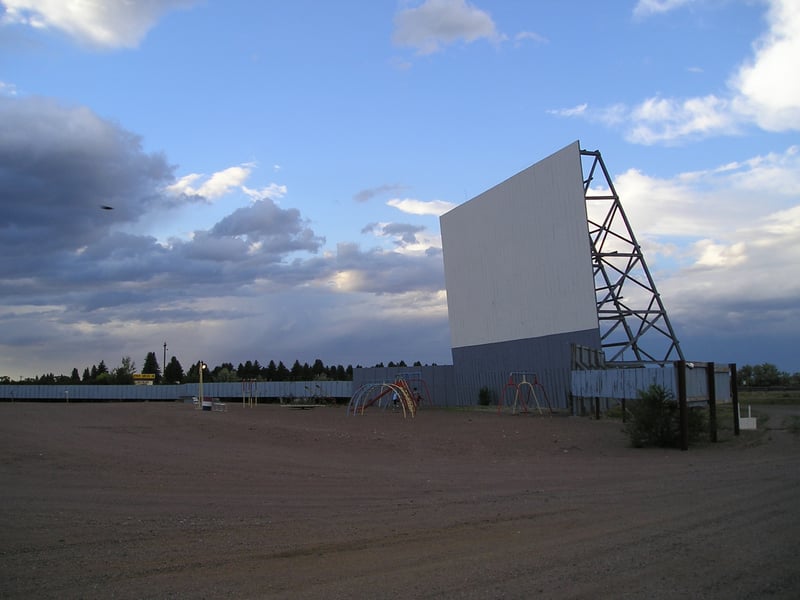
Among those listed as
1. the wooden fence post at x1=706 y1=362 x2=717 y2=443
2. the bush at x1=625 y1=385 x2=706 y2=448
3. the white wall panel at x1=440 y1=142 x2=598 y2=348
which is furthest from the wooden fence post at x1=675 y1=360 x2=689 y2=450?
the white wall panel at x1=440 y1=142 x2=598 y2=348

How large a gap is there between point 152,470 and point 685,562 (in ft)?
35.0

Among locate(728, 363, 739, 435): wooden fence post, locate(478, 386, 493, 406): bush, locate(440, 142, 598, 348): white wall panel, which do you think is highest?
locate(440, 142, 598, 348): white wall panel

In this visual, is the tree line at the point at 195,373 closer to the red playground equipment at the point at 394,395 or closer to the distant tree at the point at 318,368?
the distant tree at the point at 318,368

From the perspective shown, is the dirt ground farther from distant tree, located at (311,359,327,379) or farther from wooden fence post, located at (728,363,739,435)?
distant tree, located at (311,359,327,379)

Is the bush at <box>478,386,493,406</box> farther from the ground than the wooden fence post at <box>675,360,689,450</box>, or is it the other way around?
the wooden fence post at <box>675,360,689,450</box>

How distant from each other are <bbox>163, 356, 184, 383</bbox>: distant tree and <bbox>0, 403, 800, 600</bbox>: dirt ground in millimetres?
95689

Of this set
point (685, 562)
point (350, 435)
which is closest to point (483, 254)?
point (350, 435)

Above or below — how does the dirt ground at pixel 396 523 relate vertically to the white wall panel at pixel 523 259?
below

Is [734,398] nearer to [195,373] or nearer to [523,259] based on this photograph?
[523,259]

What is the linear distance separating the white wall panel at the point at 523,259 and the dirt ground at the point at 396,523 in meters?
21.9

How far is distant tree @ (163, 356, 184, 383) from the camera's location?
360 feet

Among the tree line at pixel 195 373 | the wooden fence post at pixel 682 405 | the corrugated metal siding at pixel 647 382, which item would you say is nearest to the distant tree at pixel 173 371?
the tree line at pixel 195 373

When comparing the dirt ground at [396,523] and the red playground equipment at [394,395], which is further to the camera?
the red playground equipment at [394,395]

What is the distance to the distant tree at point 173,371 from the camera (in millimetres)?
109775
